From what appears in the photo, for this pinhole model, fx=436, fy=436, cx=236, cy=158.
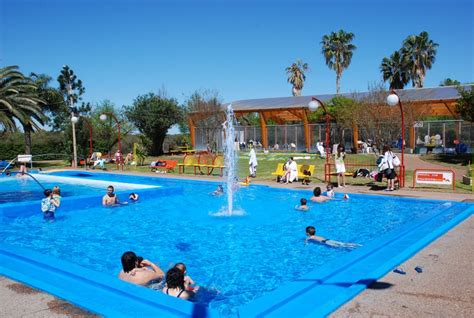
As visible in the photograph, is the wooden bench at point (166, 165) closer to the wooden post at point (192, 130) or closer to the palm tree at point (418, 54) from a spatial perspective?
the wooden post at point (192, 130)

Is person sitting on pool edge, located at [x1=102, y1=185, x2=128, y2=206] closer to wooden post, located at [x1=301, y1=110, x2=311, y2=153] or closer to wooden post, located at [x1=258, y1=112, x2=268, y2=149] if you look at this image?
wooden post, located at [x1=301, y1=110, x2=311, y2=153]

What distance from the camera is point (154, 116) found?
130 feet

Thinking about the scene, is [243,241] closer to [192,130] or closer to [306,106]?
[306,106]

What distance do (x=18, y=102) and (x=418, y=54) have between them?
40385 mm

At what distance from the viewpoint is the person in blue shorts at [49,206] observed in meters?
12.4

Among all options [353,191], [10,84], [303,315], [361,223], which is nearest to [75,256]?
[303,315]

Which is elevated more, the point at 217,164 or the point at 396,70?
the point at 396,70

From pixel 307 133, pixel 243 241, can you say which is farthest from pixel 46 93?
pixel 243 241

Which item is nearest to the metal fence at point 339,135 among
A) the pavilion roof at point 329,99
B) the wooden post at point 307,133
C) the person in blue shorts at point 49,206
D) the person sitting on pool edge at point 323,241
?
the wooden post at point 307,133

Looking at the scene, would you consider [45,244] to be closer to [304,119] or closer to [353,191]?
[353,191]

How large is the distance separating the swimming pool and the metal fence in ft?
52.0

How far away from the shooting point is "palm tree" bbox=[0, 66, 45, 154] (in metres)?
28.4

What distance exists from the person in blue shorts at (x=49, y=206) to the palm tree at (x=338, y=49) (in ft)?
164

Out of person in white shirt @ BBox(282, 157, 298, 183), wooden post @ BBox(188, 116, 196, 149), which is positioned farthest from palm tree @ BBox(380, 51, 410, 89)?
person in white shirt @ BBox(282, 157, 298, 183)
